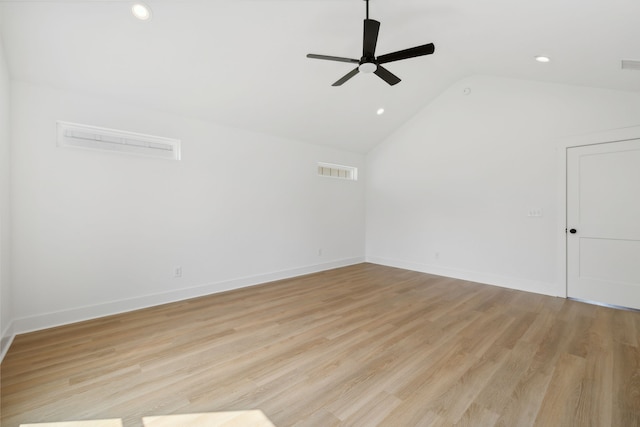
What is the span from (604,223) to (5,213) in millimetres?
6820

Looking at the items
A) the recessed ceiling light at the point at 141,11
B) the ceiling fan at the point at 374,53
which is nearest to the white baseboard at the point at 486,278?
the ceiling fan at the point at 374,53

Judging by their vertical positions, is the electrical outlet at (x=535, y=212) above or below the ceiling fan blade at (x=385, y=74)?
below

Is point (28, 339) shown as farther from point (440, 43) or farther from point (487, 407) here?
point (440, 43)

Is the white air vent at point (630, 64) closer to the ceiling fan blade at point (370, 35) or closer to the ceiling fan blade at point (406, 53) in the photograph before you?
the ceiling fan blade at point (406, 53)

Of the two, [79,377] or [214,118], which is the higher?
[214,118]

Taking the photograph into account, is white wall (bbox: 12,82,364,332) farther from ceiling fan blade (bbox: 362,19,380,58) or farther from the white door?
the white door

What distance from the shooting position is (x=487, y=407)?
1.72m

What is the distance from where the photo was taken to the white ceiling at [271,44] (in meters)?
2.34

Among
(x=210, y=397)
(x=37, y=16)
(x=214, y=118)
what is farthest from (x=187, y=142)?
A: (x=210, y=397)

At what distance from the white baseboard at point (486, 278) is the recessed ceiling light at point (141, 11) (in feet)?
18.0

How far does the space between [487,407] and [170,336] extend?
2.75 metres

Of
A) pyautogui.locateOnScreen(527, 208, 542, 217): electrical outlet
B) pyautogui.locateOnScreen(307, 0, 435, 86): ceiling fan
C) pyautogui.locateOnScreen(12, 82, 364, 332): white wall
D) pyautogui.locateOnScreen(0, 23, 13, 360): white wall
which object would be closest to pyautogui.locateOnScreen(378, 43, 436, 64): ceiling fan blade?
pyautogui.locateOnScreen(307, 0, 435, 86): ceiling fan

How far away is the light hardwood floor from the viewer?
1.70 meters

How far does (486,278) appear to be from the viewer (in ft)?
15.0
